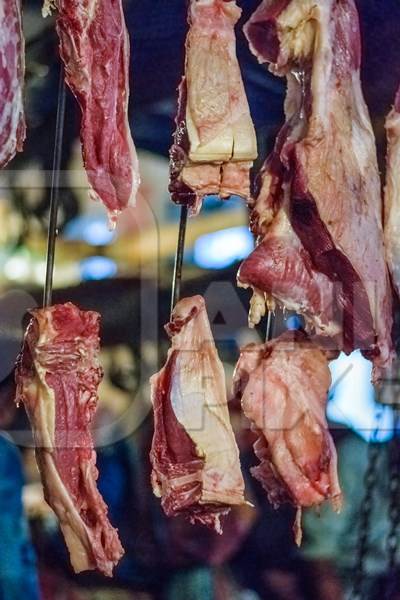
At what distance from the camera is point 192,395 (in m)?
2.17

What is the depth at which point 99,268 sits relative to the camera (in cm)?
263

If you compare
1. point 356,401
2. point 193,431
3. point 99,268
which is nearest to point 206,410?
point 193,431

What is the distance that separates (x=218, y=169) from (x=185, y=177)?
0.08 metres

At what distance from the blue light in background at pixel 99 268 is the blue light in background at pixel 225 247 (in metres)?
0.27

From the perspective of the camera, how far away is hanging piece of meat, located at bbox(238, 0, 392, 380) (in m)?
1.99

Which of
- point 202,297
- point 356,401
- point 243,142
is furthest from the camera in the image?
point 356,401

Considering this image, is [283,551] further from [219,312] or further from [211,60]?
[211,60]

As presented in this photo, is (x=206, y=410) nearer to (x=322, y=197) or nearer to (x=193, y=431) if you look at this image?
(x=193, y=431)

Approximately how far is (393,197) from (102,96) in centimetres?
77

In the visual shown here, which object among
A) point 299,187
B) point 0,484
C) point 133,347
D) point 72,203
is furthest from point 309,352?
point 0,484

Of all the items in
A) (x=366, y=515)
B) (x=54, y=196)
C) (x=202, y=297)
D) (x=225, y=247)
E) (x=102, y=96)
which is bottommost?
(x=366, y=515)

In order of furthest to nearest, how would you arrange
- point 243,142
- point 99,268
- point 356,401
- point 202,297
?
point 99,268 < point 356,401 < point 202,297 < point 243,142

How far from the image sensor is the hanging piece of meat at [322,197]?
1.99 m

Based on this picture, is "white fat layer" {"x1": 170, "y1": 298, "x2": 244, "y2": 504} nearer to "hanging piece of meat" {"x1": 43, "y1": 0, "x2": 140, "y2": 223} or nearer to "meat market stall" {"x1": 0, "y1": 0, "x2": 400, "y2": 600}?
"meat market stall" {"x1": 0, "y1": 0, "x2": 400, "y2": 600}
